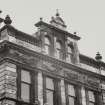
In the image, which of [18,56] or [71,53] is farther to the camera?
[71,53]

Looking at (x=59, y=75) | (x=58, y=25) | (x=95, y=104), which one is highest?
(x=58, y=25)

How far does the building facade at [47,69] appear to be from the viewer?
22.5 meters

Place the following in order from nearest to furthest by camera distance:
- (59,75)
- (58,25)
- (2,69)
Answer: (2,69) → (59,75) → (58,25)

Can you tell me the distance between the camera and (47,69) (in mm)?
24578

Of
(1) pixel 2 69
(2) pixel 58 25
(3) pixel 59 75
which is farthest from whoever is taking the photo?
(2) pixel 58 25

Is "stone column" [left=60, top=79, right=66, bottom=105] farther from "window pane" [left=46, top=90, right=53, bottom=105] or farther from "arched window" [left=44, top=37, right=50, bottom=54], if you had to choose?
"arched window" [left=44, top=37, right=50, bottom=54]

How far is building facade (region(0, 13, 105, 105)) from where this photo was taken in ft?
73.7

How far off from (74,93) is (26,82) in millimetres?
4638

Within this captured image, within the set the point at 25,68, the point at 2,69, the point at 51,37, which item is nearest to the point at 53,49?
the point at 51,37

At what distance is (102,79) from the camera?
93.9 feet

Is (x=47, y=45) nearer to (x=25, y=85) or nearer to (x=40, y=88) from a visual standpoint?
(x=40, y=88)

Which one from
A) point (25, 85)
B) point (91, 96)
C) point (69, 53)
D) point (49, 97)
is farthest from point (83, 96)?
point (25, 85)

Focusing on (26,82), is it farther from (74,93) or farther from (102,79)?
(102,79)

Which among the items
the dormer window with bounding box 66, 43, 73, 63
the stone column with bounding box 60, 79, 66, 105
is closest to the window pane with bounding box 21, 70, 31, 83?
the stone column with bounding box 60, 79, 66, 105
